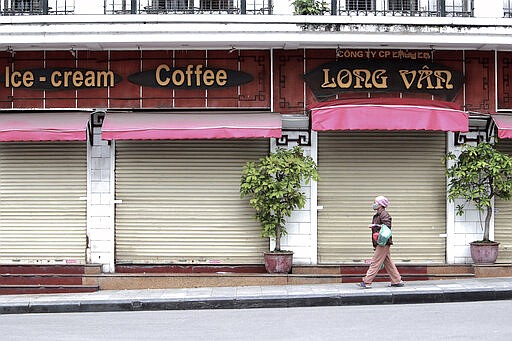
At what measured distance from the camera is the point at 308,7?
1353 cm

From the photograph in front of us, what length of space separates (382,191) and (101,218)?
16.9ft

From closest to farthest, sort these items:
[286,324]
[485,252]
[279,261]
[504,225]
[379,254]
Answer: [286,324], [379,254], [279,261], [485,252], [504,225]

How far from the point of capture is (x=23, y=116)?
1345 centimetres

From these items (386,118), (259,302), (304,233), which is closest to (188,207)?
(304,233)

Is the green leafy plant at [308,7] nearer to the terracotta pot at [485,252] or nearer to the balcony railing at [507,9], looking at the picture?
the balcony railing at [507,9]

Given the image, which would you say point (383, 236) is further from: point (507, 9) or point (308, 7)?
point (507, 9)

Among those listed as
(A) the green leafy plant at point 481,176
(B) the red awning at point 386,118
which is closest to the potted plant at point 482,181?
(A) the green leafy plant at point 481,176

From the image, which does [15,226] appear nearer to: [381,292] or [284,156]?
[284,156]

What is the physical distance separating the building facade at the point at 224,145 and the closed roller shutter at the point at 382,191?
0.07ft

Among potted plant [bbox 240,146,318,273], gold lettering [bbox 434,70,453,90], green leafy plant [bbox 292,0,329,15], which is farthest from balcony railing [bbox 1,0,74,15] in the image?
gold lettering [bbox 434,70,453,90]

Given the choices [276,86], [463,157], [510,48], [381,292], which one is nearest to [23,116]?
[276,86]

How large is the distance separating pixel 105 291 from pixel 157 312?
6.96 feet

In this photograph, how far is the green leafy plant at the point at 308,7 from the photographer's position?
13.5 metres

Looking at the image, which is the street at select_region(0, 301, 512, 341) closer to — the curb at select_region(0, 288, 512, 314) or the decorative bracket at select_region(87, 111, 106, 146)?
the curb at select_region(0, 288, 512, 314)
